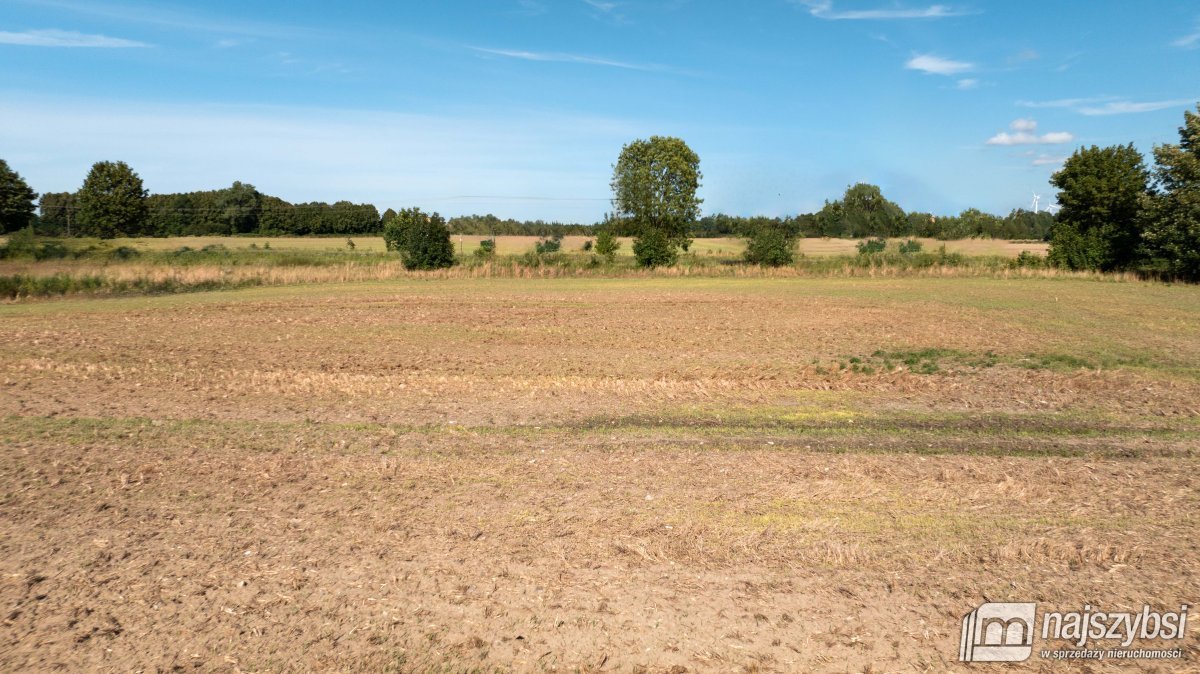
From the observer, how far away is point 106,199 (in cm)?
7556

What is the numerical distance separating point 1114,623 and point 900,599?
47.7 inches

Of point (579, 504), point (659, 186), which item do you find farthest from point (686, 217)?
point (579, 504)

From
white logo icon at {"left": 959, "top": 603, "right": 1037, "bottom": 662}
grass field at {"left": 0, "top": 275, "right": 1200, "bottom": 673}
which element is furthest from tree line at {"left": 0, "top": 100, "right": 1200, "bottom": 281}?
white logo icon at {"left": 959, "top": 603, "right": 1037, "bottom": 662}

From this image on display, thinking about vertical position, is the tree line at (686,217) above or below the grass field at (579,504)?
above

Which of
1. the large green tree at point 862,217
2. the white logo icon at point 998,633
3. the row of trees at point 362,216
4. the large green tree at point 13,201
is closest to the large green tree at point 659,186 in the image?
the row of trees at point 362,216

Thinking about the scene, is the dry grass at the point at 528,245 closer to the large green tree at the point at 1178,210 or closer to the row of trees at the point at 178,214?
the row of trees at the point at 178,214

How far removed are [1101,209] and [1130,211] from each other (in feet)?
4.49

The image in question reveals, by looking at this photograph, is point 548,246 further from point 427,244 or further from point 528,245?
point 427,244

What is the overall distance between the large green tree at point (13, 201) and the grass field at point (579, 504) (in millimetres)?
57486

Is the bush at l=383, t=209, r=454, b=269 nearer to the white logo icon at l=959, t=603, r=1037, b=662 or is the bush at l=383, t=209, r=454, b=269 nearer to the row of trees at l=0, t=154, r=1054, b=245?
the row of trees at l=0, t=154, r=1054, b=245

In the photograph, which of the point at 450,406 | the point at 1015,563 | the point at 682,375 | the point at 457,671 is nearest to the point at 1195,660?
the point at 1015,563

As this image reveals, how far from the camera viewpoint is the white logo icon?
4547 millimetres

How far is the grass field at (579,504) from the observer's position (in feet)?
15.5

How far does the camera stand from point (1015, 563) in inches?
223
